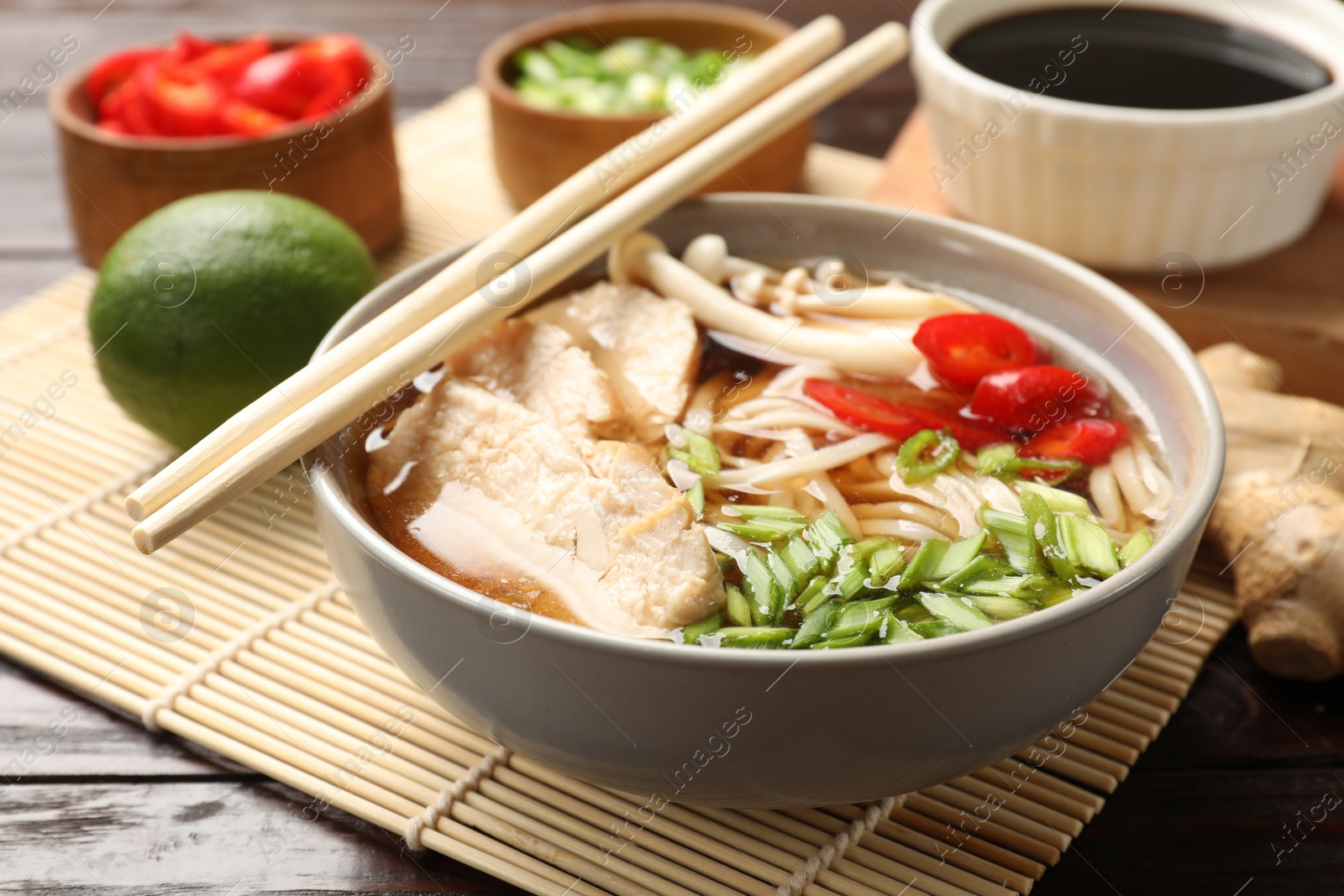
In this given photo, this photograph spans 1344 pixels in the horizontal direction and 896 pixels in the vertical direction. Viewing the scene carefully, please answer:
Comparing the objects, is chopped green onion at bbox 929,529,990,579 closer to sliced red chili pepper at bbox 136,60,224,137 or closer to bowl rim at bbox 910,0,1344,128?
bowl rim at bbox 910,0,1344,128

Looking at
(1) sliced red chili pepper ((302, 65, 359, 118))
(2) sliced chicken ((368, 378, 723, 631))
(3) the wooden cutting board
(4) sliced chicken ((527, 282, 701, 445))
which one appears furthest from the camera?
(1) sliced red chili pepper ((302, 65, 359, 118))

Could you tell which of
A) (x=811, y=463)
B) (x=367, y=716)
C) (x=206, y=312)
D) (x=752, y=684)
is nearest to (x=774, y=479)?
(x=811, y=463)

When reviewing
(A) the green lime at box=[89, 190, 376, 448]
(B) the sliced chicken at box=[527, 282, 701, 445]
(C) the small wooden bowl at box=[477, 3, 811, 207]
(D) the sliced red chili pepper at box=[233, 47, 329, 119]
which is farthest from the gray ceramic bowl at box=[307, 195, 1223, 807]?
(D) the sliced red chili pepper at box=[233, 47, 329, 119]

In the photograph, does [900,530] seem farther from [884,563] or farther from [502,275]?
[502,275]

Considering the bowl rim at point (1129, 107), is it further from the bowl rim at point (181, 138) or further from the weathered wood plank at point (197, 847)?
the weathered wood plank at point (197, 847)

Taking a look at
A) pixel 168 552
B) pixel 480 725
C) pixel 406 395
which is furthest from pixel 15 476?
pixel 480 725

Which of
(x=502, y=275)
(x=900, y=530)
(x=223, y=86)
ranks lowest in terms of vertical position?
(x=900, y=530)

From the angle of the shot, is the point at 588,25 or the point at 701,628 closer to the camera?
the point at 701,628
